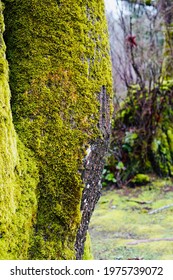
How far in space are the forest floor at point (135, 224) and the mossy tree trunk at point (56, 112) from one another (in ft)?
6.56

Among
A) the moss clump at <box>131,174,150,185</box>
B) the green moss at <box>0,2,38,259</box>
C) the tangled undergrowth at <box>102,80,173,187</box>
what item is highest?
the green moss at <box>0,2,38,259</box>

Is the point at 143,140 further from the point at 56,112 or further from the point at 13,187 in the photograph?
the point at 13,187

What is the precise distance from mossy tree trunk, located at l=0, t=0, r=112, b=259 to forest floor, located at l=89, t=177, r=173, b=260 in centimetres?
200

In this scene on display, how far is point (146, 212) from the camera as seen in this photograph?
5262 millimetres

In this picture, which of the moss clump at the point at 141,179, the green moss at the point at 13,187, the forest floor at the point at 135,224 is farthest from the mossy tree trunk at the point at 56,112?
the moss clump at the point at 141,179

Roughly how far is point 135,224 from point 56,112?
3338 millimetres

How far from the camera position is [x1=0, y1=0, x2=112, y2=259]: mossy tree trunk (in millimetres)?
1756

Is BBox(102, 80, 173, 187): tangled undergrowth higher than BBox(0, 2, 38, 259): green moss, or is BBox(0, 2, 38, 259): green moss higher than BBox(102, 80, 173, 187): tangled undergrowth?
BBox(0, 2, 38, 259): green moss

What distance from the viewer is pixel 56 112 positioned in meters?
1.78

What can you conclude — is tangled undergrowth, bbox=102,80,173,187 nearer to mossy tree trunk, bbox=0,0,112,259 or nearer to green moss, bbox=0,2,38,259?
mossy tree trunk, bbox=0,0,112,259

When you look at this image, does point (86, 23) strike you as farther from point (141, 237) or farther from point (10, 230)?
point (141, 237)

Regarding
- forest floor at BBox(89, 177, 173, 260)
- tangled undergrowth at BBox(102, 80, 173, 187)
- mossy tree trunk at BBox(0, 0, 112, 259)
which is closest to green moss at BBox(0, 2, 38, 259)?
mossy tree trunk at BBox(0, 0, 112, 259)

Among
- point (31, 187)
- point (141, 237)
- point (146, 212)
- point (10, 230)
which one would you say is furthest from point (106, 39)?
point (146, 212)

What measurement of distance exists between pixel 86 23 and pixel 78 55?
19cm
